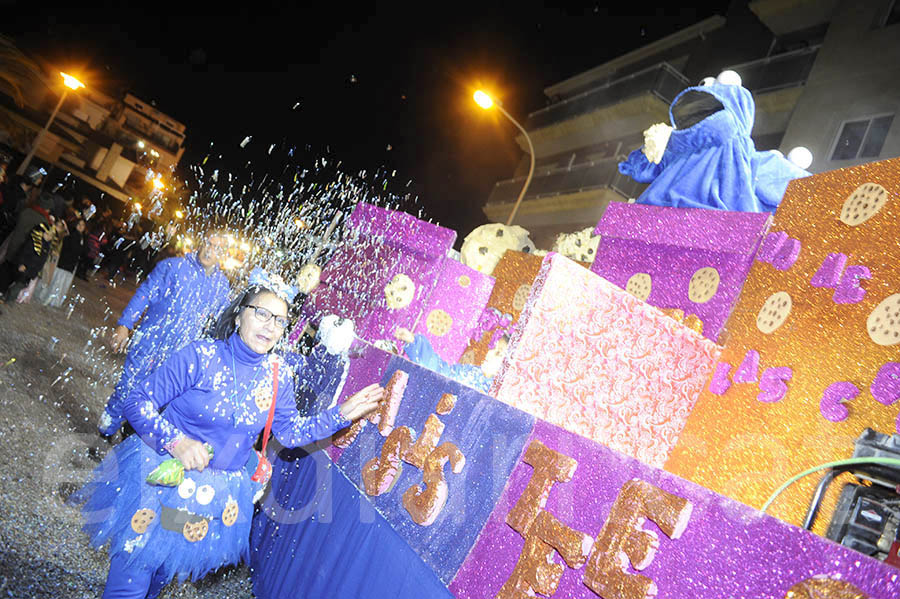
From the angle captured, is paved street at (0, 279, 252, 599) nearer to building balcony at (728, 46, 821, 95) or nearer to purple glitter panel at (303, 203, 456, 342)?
purple glitter panel at (303, 203, 456, 342)

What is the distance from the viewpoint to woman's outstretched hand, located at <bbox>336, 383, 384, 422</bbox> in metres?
2.88

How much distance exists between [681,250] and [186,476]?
299cm

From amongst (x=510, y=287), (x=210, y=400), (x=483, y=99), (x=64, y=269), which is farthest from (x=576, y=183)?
(x=210, y=400)

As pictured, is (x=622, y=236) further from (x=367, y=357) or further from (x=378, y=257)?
(x=378, y=257)

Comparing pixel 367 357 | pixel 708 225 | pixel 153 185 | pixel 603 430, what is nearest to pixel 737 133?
pixel 708 225

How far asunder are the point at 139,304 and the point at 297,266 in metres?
2.74

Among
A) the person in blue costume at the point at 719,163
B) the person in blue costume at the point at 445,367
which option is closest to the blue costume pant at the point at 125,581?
the person in blue costume at the point at 445,367

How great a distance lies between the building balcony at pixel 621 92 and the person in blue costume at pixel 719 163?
617 inches

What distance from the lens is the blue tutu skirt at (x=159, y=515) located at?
2.42 meters

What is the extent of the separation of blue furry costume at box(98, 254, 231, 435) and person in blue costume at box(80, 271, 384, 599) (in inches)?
74.6

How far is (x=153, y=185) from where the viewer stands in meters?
42.1

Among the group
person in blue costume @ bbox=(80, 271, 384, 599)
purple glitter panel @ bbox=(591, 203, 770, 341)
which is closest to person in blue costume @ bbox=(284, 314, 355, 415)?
person in blue costume @ bbox=(80, 271, 384, 599)

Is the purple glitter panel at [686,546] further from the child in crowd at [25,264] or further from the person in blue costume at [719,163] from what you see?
the child in crowd at [25,264]

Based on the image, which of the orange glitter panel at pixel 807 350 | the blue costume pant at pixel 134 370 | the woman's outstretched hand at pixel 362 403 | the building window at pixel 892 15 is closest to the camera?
the orange glitter panel at pixel 807 350
